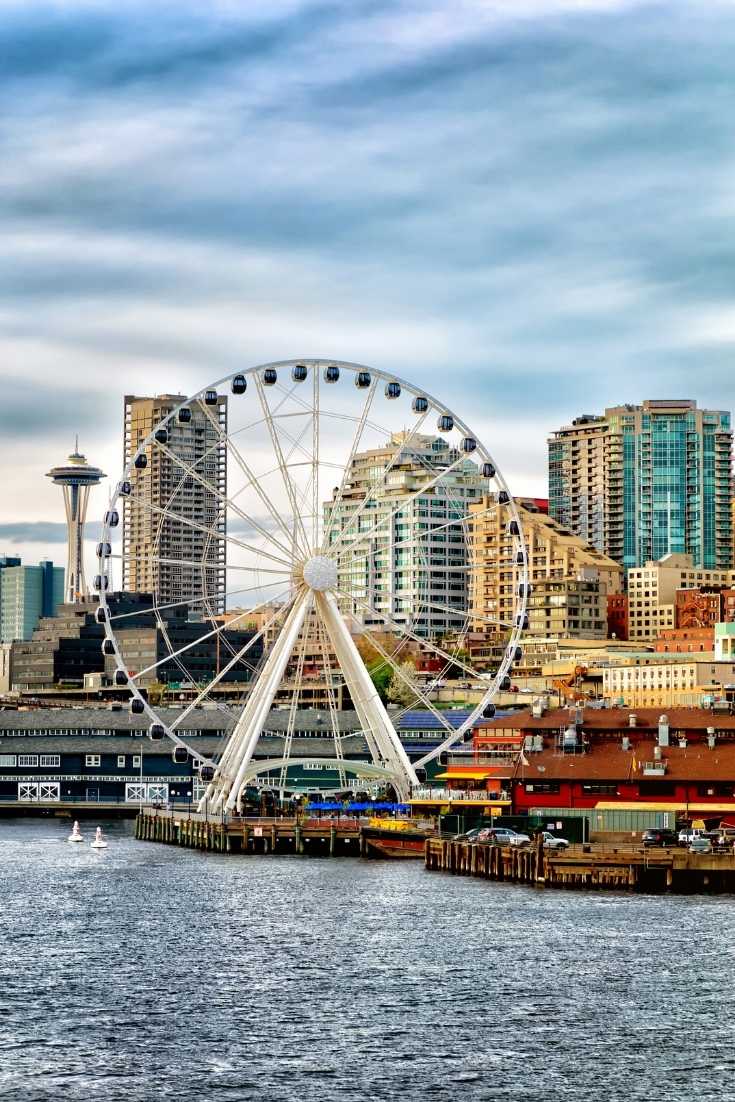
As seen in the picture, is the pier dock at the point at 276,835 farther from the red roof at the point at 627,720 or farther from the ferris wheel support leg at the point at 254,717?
the red roof at the point at 627,720

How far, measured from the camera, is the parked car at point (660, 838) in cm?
10481

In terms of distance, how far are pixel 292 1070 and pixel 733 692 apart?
418 ft

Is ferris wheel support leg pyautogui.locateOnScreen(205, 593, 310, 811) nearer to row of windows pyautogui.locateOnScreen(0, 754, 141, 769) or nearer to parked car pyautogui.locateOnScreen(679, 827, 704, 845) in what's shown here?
parked car pyautogui.locateOnScreen(679, 827, 704, 845)

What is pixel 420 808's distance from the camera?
426 feet

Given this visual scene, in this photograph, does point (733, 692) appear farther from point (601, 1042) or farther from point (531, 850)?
point (601, 1042)

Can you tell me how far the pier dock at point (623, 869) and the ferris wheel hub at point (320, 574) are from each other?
2184 centimetres

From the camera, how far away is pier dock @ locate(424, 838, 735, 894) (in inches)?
3935

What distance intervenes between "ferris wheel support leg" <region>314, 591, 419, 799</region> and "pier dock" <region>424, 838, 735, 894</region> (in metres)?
22.3

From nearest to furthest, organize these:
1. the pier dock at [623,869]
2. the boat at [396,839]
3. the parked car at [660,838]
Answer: the pier dock at [623,869] < the parked car at [660,838] < the boat at [396,839]

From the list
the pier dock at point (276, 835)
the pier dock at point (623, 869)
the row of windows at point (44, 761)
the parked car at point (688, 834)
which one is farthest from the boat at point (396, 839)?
the row of windows at point (44, 761)

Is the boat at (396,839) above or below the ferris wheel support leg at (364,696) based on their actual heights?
below

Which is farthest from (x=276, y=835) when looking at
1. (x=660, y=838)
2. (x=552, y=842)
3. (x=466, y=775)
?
(x=660, y=838)

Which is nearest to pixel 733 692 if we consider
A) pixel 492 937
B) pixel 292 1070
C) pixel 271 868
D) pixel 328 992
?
pixel 271 868

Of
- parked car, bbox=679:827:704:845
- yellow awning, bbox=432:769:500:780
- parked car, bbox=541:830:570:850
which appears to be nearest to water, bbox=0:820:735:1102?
parked car, bbox=541:830:570:850
